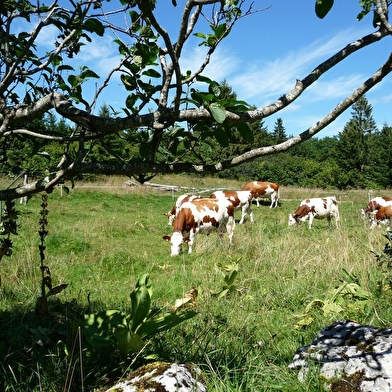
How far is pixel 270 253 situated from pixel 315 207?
10.5 m

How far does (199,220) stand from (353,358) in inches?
352

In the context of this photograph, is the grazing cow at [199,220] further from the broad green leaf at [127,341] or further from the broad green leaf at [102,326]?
the broad green leaf at [127,341]

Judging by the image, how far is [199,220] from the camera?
11.6 m

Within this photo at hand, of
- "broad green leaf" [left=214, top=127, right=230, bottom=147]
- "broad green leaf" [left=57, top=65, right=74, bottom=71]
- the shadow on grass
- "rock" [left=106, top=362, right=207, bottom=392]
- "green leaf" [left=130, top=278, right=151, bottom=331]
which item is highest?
"broad green leaf" [left=57, top=65, right=74, bottom=71]

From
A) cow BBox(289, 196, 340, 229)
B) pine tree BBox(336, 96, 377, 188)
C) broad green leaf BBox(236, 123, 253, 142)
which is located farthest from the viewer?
pine tree BBox(336, 96, 377, 188)

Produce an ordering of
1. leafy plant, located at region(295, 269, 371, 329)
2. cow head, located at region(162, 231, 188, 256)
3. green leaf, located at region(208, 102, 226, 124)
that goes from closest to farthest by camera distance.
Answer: green leaf, located at region(208, 102, 226, 124) < leafy plant, located at region(295, 269, 371, 329) < cow head, located at region(162, 231, 188, 256)

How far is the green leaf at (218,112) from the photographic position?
161cm

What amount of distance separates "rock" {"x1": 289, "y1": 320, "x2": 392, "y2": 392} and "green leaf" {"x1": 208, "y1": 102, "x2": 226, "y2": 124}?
1764 millimetres

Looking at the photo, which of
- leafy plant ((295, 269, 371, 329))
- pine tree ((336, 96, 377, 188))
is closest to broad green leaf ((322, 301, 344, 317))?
leafy plant ((295, 269, 371, 329))

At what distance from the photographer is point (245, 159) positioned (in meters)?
1.83

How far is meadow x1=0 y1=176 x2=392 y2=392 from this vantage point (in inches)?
109

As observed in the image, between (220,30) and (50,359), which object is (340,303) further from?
(220,30)

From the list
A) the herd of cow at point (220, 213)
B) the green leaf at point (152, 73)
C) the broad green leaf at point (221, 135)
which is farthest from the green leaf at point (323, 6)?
the herd of cow at point (220, 213)

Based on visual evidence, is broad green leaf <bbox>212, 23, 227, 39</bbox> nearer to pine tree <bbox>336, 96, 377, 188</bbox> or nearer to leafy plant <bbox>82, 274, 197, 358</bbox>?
leafy plant <bbox>82, 274, 197, 358</bbox>
